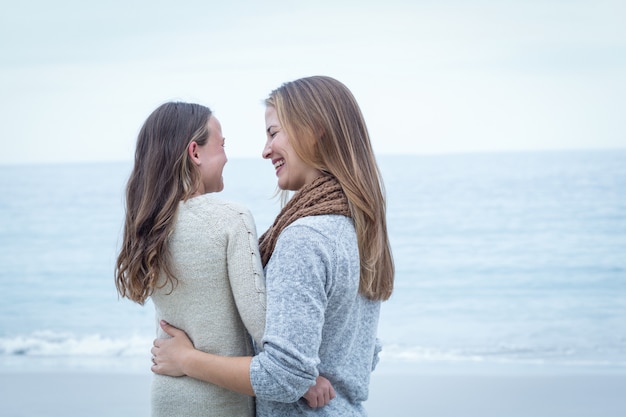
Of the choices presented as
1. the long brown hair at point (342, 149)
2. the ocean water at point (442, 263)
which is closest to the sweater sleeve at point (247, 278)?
the long brown hair at point (342, 149)

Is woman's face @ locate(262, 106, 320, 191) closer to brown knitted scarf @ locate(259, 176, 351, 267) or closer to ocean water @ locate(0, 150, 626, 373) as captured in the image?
brown knitted scarf @ locate(259, 176, 351, 267)

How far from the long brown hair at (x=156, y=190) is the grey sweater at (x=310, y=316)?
0.27 metres

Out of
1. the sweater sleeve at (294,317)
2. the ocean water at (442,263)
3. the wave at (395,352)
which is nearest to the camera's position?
the sweater sleeve at (294,317)

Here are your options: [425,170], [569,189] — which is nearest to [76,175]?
[425,170]

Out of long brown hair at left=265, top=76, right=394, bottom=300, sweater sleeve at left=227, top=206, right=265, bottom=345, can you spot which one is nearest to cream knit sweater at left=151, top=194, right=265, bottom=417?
sweater sleeve at left=227, top=206, right=265, bottom=345

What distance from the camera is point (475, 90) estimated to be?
72.6ft

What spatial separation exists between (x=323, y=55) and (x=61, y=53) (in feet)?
24.2

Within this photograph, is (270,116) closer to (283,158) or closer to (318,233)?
(283,158)

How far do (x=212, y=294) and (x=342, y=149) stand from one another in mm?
418

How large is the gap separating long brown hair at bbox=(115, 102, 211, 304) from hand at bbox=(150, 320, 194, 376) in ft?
0.34

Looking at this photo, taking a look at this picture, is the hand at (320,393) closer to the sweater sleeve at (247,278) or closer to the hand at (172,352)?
the sweater sleeve at (247,278)

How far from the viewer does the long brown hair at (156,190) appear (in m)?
1.65

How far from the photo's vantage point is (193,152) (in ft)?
5.80

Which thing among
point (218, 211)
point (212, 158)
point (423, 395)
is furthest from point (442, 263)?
point (218, 211)
